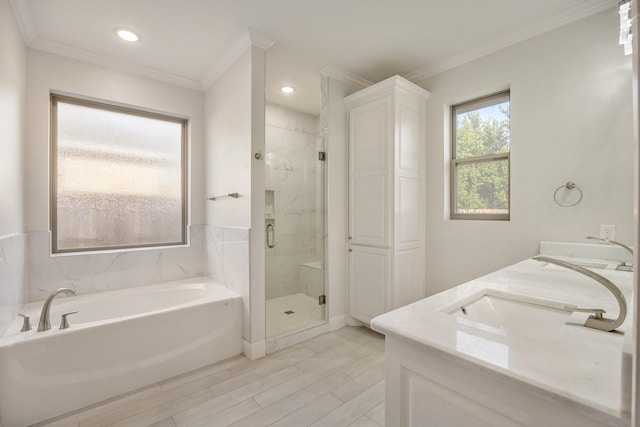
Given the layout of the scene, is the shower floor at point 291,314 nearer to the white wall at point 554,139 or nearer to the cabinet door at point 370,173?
the cabinet door at point 370,173

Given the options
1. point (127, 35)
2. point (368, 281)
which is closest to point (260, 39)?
point (127, 35)

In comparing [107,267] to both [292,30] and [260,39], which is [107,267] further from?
[292,30]

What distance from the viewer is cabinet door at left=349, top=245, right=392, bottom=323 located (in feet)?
8.87

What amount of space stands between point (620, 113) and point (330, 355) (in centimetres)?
272

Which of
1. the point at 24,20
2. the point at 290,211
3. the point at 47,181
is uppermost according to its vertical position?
the point at 24,20

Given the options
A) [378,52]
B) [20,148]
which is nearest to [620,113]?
[378,52]

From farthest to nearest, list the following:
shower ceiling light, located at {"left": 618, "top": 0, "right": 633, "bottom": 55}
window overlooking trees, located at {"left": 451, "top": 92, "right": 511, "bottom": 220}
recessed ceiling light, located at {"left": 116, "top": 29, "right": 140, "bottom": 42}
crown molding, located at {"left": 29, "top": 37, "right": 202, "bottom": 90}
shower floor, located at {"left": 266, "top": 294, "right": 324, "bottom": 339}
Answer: shower floor, located at {"left": 266, "top": 294, "right": 324, "bottom": 339}
window overlooking trees, located at {"left": 451, "top": 92, "right": 511, "bottom": 220}
crown molding, located at {"left": 29, "top": 37, "right": 202, "bottom": 90}
recessed ceiling light, located at {"left": 116, "top": 29, "right": 140, "bottom": 42}
shower ceiling light, located at {"left": 618, "top": 0, "right": 633, "bottom": 55}

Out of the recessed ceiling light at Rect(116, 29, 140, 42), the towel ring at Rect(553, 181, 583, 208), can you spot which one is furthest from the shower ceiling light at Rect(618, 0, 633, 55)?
the recessed ceiling light at Rect(116, 29, 140, 42)

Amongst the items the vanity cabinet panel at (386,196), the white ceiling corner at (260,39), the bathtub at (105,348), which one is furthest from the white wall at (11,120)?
the vanity cabinet panel at (386,196)

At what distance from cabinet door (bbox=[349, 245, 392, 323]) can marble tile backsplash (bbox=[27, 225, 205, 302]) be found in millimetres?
1718

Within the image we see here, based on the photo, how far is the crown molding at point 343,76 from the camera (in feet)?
9.50

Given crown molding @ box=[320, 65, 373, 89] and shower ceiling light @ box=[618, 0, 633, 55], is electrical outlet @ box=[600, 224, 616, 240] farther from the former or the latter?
crown molding @ box=[320, 65, 373, 89]

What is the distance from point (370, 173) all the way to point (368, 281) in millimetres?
1076

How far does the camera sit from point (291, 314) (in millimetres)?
3271
